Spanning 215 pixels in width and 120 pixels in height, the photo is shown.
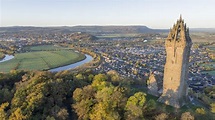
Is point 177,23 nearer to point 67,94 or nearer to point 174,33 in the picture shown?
point 174,33

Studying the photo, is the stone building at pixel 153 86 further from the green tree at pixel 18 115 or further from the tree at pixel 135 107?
the green tree at pixel 18 115

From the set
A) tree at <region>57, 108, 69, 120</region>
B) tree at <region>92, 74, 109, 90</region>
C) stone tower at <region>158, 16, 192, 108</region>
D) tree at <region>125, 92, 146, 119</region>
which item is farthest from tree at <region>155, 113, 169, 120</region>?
tree at <region>57, 108, 69, 120</region>

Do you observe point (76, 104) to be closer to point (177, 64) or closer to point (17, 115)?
point (17, 115)

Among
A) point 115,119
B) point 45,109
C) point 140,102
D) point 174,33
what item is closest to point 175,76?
point 174,33

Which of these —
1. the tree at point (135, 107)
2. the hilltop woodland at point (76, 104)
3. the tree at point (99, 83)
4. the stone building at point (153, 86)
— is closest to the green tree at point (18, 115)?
the hilltop woodland at point (76, 104)

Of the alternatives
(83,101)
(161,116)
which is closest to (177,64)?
(161,116)

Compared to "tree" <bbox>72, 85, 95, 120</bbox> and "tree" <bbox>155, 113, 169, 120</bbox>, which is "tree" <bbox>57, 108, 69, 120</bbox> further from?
"tree" <bbox>155, 113, 169, 120</bbox>

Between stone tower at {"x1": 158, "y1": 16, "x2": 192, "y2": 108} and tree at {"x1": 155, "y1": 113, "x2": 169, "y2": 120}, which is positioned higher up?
stone tower at {"x1": 158, "y1": 16, "x2": 192, "y2": 108}

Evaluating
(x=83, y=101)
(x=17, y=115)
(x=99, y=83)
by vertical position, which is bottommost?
(x=17, y=115)

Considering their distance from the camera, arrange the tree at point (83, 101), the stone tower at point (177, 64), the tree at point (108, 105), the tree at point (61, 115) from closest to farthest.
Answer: the tree at point (108, 105) → the tree at point (61, 115) → the tree at point (83, 101) → the stone tower at point (177, 64)
